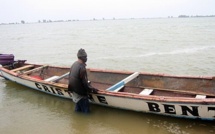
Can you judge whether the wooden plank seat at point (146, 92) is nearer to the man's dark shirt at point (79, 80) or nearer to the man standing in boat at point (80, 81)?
the man standing in boat at point (80, 81)

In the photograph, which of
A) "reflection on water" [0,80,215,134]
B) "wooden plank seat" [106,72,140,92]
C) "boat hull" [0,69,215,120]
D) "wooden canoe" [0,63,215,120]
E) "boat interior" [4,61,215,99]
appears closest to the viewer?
"boat hull" [0,69,215,120]

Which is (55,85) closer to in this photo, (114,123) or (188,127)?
(114,123)

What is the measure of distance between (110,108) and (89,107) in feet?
2.04

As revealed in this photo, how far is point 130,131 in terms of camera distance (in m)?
5.75

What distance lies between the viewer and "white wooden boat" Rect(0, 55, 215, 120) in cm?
542

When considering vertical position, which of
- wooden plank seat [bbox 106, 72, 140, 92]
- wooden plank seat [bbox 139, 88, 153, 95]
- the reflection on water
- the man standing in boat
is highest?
the man standing in boat

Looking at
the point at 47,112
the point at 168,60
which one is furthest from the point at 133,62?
the point at 47,112

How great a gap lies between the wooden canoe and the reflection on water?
226 mm

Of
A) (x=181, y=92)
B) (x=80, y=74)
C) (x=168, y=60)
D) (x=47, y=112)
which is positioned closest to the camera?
(x=80, y=74)

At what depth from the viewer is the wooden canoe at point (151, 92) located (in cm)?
541

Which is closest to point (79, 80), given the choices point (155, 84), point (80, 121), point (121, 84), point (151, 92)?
point (80, 121)

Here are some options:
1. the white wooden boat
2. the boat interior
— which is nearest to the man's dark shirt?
the white wooden boat

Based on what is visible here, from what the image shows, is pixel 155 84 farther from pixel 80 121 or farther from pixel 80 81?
pixel 80 121

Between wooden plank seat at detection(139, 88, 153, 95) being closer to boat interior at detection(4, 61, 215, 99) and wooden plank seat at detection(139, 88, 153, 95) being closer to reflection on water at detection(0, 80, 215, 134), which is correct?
boat interior at detection(4, 61, 215, 99)
